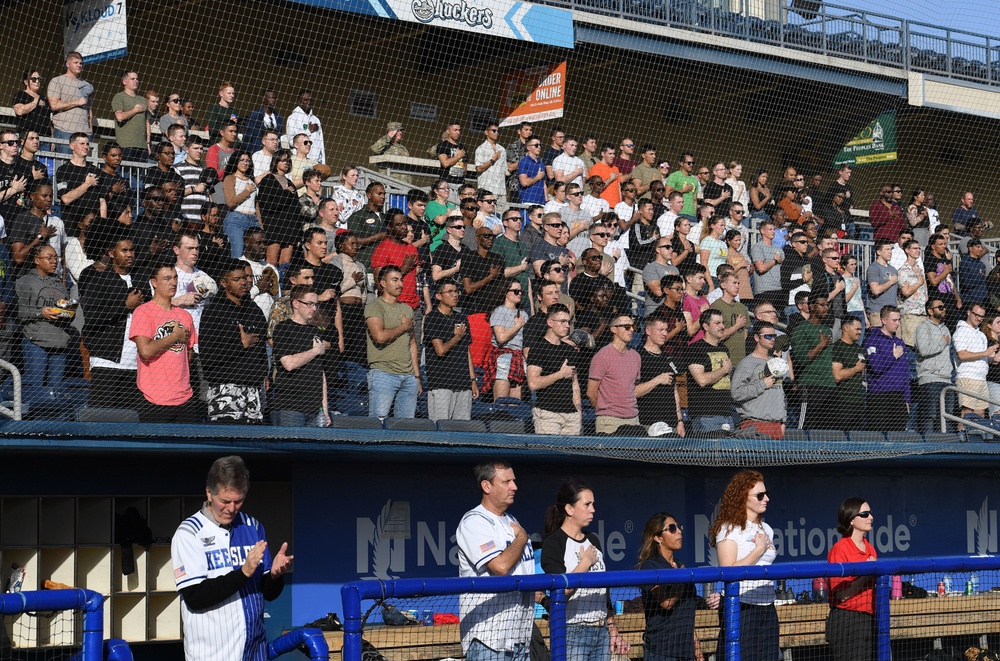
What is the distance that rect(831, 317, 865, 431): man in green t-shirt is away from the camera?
40.2 ft

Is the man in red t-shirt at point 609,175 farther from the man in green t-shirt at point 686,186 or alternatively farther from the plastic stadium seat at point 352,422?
the plastic stadium seat at point 352,422

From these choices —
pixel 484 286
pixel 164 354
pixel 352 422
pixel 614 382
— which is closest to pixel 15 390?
pixel 164 354

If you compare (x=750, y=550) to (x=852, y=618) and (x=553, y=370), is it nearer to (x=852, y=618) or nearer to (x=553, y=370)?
(x=852, y=618)

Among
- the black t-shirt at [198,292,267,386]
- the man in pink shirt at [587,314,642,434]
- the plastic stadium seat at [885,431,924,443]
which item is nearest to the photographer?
the black t-shirt at [198,292,267,386]

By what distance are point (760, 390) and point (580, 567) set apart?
560cm

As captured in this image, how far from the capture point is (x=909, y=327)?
14.0 metres

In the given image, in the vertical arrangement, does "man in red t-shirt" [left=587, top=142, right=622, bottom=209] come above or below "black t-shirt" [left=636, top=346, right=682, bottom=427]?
above

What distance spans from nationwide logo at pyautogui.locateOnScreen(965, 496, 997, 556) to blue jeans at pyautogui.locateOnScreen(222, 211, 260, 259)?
25.1 feet

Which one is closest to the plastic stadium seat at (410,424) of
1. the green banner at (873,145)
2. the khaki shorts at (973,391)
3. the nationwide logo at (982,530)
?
the khaki shorts at (973,391)

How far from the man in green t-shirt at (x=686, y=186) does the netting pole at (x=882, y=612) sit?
8577mm

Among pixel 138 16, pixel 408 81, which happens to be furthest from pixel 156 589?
pixel 408 81

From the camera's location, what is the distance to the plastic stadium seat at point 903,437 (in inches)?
492

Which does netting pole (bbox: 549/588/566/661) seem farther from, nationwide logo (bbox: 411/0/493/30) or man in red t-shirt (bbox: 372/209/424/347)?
nationwide logo (bbox: 411/0/493/30)

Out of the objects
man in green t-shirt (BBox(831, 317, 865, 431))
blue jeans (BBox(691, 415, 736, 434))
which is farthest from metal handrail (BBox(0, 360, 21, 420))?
man in green t-shirt (BBox(831, 317, 865, 431))
